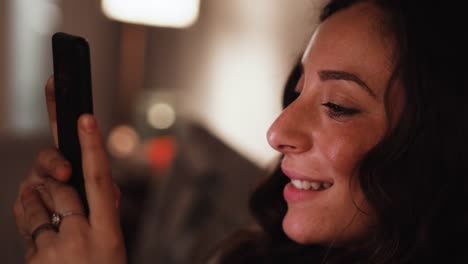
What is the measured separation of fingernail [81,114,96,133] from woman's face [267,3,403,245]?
14.4 inches

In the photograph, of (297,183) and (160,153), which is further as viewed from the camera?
(160,153)

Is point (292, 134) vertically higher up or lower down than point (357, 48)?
lower down

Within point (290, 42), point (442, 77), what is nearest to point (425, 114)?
point (442, 77)

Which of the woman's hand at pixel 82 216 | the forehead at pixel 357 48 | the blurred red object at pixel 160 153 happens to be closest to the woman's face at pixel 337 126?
the forehead at pixel 357 48

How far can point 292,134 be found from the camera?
36.4 inches

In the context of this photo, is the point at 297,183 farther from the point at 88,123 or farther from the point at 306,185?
the point at 88,123

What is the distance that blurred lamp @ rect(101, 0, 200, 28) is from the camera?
3.01 meters

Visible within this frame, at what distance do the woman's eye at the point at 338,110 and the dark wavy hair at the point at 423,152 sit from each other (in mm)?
70

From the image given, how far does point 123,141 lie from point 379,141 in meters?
2.63

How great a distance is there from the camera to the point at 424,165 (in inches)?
34.2

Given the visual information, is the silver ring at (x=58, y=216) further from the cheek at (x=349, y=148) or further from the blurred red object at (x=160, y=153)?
the blurred red object at (x=160, y=153)

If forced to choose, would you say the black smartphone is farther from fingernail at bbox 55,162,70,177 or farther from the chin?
the chin

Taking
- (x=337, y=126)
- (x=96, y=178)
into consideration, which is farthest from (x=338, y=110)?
(x=96, y=178)

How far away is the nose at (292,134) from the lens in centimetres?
92
